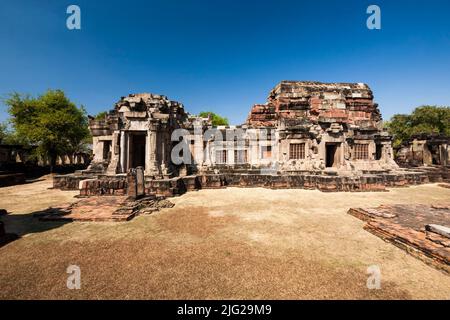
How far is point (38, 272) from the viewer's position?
3.43 metres

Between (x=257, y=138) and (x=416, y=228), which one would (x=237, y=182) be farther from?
(x=416, y=228)

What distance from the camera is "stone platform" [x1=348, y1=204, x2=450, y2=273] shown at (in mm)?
3799

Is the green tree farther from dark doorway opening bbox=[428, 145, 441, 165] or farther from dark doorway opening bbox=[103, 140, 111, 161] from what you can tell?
dark doorway opening bbox=[428, 145, 441, 165]

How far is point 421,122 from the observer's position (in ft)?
119

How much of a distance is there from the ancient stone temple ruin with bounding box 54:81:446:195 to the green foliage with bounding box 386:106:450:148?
26086mm

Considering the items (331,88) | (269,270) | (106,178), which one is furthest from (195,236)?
(331,88)

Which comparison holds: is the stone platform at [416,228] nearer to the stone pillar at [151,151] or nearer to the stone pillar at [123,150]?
the stone pillar at [151,151]

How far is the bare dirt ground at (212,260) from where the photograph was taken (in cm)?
297

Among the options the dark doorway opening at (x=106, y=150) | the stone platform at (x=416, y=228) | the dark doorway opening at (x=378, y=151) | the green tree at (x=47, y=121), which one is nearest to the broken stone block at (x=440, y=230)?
the stone platform at (x=416, y=228)

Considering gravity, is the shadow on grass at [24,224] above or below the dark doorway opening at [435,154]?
below

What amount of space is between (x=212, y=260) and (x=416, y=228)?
18.1 feet

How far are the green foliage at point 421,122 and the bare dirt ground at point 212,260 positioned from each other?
40.4 metres

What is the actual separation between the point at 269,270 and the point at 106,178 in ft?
34.8

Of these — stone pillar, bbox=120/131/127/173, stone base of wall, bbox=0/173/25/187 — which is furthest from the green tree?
stone pillar, bbox=120/131/127/173
